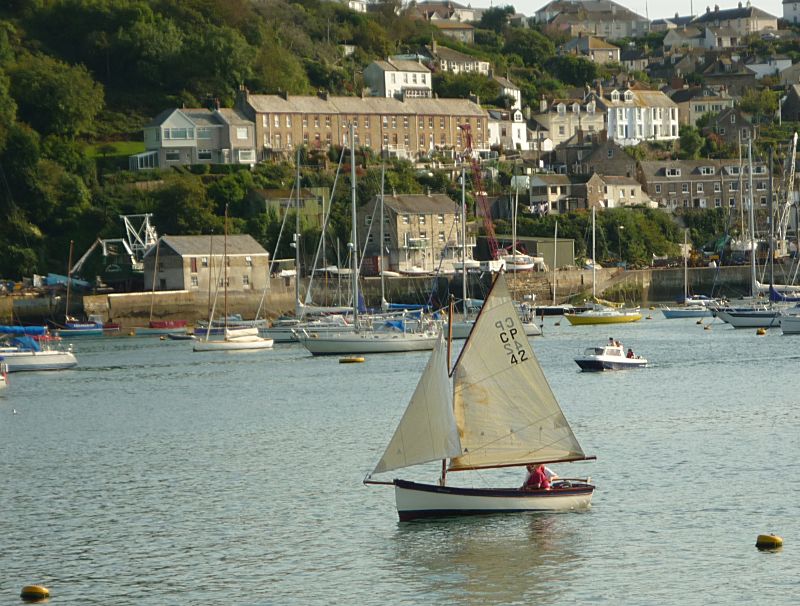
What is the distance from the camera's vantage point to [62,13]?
14575cm

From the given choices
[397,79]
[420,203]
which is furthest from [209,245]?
[397,79]

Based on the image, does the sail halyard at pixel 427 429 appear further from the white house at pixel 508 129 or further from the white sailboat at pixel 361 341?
the white house at pixel 508 129

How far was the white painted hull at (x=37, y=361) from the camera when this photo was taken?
72750 millimetres

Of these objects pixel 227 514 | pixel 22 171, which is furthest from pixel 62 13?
pixel 227 514

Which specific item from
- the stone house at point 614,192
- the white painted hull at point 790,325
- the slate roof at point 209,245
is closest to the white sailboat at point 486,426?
the white painted hull at point 790,325

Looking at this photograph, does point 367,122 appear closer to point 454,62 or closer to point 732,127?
point 454,62

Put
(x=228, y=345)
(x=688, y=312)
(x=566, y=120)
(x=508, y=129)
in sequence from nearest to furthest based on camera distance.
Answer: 1. (x=228, y=345)
2. (x=688, y=312)
3. (x=508, y=129)
4. (x=566, y=120)

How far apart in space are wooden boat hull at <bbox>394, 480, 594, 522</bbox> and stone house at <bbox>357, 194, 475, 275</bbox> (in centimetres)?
8286

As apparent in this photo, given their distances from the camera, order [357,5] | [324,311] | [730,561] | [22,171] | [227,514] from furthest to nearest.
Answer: [357,5] → [22,171] → [324,311] → [227,514] → [730,561]

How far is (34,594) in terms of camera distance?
87.6 ft

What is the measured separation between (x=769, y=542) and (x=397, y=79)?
419 ft

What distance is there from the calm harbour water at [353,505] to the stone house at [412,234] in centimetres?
5553

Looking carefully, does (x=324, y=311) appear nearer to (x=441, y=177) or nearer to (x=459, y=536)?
(x=441, y=177)

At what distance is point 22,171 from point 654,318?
4672cm
